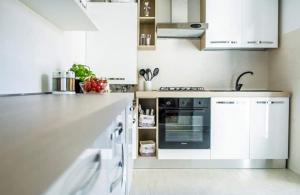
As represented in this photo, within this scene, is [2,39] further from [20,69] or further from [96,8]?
[96,8]

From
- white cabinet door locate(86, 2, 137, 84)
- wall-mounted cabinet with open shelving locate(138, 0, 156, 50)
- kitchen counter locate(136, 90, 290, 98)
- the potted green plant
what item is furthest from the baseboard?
wall-mounted cabinet with open shelving locate(138, 0, 156, 50)

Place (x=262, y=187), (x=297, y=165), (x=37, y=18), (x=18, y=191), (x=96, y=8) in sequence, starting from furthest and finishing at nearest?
1. (x=96, y=8)
2. (x=297, y=165)
3. (x=262, y=187)
4. (x=37, y=18)
5. (x=18, y=191)

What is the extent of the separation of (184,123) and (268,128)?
0.91m

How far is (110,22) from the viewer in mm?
3104

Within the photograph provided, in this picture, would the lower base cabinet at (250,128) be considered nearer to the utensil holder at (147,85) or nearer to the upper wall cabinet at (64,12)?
the utensil holder at (147,85)

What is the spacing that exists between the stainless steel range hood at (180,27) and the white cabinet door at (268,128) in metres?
1.01

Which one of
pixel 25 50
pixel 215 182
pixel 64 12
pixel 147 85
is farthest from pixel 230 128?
pixel 25 50

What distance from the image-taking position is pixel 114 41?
3.10 metres

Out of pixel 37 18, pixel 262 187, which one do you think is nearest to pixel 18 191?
pixel 37 18

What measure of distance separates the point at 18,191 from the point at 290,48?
330 centimetres

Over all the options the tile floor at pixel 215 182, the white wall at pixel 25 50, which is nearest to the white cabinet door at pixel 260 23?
the tile floor at pixel 215 182

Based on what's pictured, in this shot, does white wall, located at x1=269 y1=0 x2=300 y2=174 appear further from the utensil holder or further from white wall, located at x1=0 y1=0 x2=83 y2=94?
white wall, located at x1=0 y1=0 x2=83 y2=94

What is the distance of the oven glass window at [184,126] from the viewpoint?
9.96ft

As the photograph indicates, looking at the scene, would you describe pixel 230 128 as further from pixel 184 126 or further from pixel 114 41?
pixel 114 41
